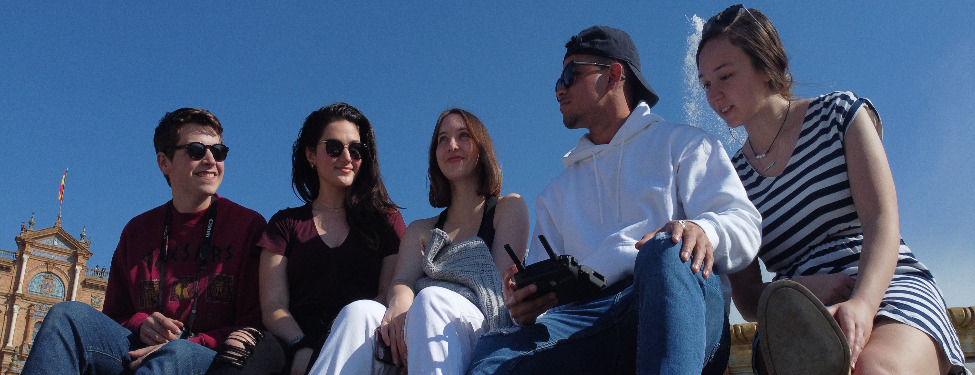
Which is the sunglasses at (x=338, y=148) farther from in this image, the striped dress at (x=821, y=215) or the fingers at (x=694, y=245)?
the fingers at (x=694, y=245)

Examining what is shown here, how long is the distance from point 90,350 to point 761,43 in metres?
3.09

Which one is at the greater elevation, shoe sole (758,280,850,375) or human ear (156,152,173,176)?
human ear (156,152,173,176)

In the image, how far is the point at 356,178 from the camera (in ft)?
12.8

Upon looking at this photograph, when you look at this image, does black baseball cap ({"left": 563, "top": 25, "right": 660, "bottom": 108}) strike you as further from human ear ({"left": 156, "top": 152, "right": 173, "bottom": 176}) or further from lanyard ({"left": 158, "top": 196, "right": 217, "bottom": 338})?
human ear ({"left": 156, "top": 152, "right": 173, "bottom": 176})

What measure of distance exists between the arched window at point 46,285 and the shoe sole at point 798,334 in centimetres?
4403

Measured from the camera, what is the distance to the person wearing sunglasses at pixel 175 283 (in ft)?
9.36

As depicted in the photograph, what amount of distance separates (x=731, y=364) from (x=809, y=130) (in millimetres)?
1619

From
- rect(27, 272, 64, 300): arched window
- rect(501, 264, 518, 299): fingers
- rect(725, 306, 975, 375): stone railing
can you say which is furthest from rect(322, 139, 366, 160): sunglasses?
rect(27, 272, 64, 300): arched window

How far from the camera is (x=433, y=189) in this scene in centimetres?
358

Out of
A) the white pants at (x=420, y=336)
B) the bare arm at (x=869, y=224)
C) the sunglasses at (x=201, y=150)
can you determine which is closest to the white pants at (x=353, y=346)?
the white pants at (x=420, y=336)

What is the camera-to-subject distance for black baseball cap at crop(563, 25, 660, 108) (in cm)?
304

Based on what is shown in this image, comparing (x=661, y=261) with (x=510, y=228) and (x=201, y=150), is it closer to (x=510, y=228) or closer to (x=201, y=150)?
(x=510, y=228)

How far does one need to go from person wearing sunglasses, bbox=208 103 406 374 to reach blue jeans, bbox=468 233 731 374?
122 centimetres

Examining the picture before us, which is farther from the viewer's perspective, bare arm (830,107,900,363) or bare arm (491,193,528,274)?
bare arm (491,193,528,274)
